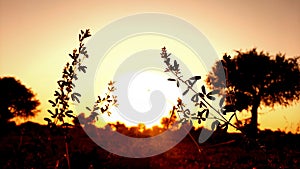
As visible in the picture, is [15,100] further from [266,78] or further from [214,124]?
[214,124]

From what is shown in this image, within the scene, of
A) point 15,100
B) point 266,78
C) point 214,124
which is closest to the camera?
point 214,124

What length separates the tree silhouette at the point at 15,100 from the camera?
5581cm

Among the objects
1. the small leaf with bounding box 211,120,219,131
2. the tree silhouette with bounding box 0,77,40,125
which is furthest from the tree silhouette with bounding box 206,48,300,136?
the tree silhouette with bounding box 0,77,40,125

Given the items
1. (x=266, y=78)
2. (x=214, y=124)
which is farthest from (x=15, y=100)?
(x=214, y=124)

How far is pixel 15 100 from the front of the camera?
5831cm

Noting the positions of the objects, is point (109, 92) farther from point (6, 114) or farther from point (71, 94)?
point (6, 114)

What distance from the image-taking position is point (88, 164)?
6.07 metres

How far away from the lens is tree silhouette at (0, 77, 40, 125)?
183ft

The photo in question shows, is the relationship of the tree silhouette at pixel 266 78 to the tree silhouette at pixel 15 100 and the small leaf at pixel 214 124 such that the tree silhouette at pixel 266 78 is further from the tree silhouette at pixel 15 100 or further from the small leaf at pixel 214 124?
the tree silhouette at pixel 15 100

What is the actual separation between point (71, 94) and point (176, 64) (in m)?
1.81

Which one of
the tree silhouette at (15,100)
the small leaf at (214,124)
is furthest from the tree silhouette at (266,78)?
the tree silhouette at (15,100)

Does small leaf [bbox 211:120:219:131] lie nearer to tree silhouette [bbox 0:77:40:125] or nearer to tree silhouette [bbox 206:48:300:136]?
tree silhouette [bbox 206:48:300:136]

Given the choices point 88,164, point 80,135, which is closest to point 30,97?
point 80,135

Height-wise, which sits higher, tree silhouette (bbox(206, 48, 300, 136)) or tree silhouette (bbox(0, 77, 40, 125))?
tree silhouette (bbox(0, 77, 40, 125))
